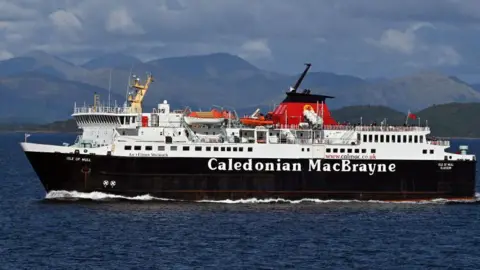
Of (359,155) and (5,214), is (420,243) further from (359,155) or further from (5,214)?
(5,214)

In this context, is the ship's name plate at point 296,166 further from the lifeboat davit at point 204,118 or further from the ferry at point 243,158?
the lifeboat davit at point 204,118

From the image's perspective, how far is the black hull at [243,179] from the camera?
62.3 meters

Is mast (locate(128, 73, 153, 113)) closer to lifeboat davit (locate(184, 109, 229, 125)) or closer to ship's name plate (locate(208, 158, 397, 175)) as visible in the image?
lifeboat davit (locate(184, 109, 229, 125))

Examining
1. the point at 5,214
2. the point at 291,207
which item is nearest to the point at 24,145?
the point at 5,214

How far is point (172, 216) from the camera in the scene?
189 ft

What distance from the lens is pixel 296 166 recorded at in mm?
64500

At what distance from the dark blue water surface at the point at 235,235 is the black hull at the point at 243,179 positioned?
3.00 feet

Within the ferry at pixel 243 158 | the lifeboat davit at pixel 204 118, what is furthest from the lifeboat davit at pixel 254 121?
the lifeboat davit at pixel 204 118

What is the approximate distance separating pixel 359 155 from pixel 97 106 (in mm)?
16778

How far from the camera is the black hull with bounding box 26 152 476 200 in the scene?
62.3 meters

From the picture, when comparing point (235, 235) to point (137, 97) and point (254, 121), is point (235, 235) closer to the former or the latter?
point (254, 121)

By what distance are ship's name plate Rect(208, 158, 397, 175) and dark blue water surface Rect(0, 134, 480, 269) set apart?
2151mm

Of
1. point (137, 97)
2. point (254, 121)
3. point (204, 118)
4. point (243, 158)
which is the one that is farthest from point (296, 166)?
point (137, 97)

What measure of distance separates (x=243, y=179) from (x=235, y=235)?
12.1 metres
